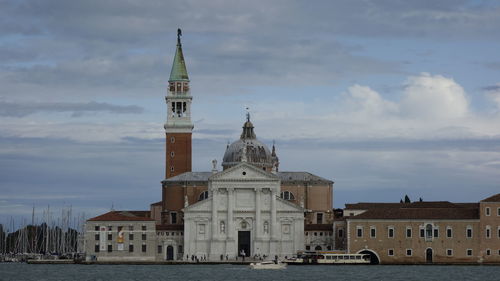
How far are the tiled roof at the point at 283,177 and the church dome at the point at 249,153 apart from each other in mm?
2380

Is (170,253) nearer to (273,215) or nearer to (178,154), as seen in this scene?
(273,215)

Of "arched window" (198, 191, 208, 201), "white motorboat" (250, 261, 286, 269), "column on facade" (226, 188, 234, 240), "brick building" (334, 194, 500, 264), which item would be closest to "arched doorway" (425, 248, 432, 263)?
"brick building" (334, 194, 500, 264)

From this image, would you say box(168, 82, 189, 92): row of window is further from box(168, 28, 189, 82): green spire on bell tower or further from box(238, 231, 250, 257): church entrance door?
box(238, 231, 250, 257): church entrance door

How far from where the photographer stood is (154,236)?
4441 inches

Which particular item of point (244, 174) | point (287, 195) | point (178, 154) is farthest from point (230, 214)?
point (178, 154)

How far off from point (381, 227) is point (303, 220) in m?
7.79

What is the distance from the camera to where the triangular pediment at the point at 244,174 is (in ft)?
367

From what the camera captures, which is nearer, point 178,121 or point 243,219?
point 243,219

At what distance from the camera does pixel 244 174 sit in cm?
11194

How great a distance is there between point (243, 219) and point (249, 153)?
31.3 ft

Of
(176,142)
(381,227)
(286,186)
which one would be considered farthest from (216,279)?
(176,142)

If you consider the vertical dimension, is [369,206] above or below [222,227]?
above

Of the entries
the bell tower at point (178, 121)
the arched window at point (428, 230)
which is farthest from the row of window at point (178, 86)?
the arched window at point (428, 230)

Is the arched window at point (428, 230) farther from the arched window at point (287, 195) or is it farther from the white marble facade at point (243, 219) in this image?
the arched window at point (287, 195)
